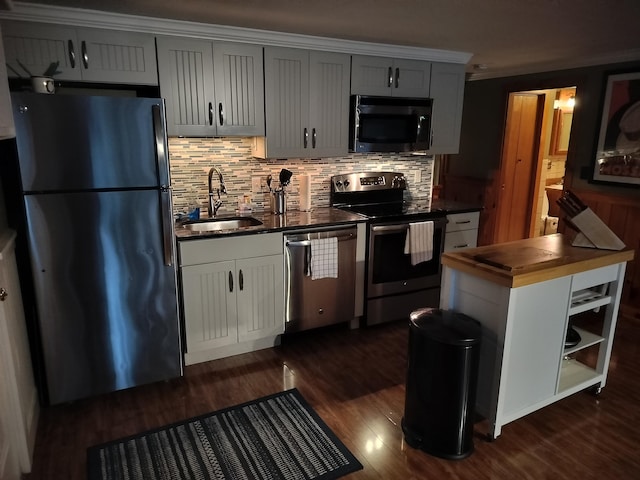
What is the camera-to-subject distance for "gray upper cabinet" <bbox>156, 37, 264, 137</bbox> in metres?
2.84

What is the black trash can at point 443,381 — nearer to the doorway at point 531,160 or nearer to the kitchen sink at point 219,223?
the kitchen sink at point 219,223

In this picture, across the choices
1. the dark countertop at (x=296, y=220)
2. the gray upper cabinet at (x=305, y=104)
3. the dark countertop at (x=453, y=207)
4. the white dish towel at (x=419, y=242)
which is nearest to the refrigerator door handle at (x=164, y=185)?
the dark countertop at (x=296, y=220)

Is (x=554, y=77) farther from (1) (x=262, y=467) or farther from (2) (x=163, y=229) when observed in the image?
(1) (x=262, y=467)

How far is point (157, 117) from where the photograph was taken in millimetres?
2414

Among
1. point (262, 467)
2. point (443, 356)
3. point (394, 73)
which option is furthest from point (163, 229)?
point (394, 73)

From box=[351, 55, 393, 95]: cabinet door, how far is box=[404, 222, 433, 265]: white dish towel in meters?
1.11

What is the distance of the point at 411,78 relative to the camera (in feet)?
12.1

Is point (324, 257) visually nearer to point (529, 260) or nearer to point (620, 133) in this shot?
point (529, 260)

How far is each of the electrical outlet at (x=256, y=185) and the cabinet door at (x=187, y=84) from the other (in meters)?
0.59

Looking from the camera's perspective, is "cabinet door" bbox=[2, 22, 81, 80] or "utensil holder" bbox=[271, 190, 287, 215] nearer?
"cabinet door" bbox=[2, 22, 81, 80]

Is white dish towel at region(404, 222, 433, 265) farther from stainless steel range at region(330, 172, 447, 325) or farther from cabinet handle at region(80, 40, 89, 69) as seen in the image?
cabinet handle at region(80, 40, 89, 69)

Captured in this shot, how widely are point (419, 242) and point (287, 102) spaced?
4.84 ft

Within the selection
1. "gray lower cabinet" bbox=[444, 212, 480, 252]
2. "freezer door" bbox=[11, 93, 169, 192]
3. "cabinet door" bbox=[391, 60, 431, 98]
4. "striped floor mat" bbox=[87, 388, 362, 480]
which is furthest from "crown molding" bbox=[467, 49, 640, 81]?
"striped floor mat" bbox=[87, 388, 362, 480]

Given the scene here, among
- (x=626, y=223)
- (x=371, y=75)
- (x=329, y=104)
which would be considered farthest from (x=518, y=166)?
(x=329, y=104)
